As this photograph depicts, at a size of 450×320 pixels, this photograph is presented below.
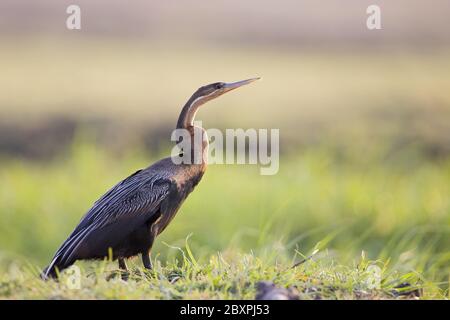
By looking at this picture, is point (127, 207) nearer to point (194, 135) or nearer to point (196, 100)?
point (194, 135)

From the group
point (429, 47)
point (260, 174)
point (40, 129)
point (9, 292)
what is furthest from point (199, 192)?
point (429, 47)

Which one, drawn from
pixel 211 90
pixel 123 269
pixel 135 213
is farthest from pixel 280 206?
pixel 123 269

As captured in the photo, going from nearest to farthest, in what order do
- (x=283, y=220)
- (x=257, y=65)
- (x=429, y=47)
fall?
(x=283, y=220) < (x=257, y=65) < (x=429, y=47)

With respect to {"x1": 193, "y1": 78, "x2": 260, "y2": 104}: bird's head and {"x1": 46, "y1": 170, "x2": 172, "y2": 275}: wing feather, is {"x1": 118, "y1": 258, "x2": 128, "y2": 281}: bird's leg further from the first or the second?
{"x1": 193, "y1": 78, "x2": 260, "y2": 104}: bird's head

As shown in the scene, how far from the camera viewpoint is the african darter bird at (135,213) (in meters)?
6.06

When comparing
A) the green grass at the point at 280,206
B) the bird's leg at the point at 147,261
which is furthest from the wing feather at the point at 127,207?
the green grass at the point at 280,206

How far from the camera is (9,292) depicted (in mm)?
→ 5578

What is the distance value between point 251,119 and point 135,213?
7.53m

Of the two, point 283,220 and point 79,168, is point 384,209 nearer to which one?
point 283,220

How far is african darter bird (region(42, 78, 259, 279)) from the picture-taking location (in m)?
6.06

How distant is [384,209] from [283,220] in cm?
111

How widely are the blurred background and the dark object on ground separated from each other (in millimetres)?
1110

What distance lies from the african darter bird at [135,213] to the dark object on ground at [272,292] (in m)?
1.00

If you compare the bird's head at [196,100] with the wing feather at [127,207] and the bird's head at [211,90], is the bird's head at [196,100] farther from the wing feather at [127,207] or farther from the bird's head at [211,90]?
the wing feather at [127,207]
